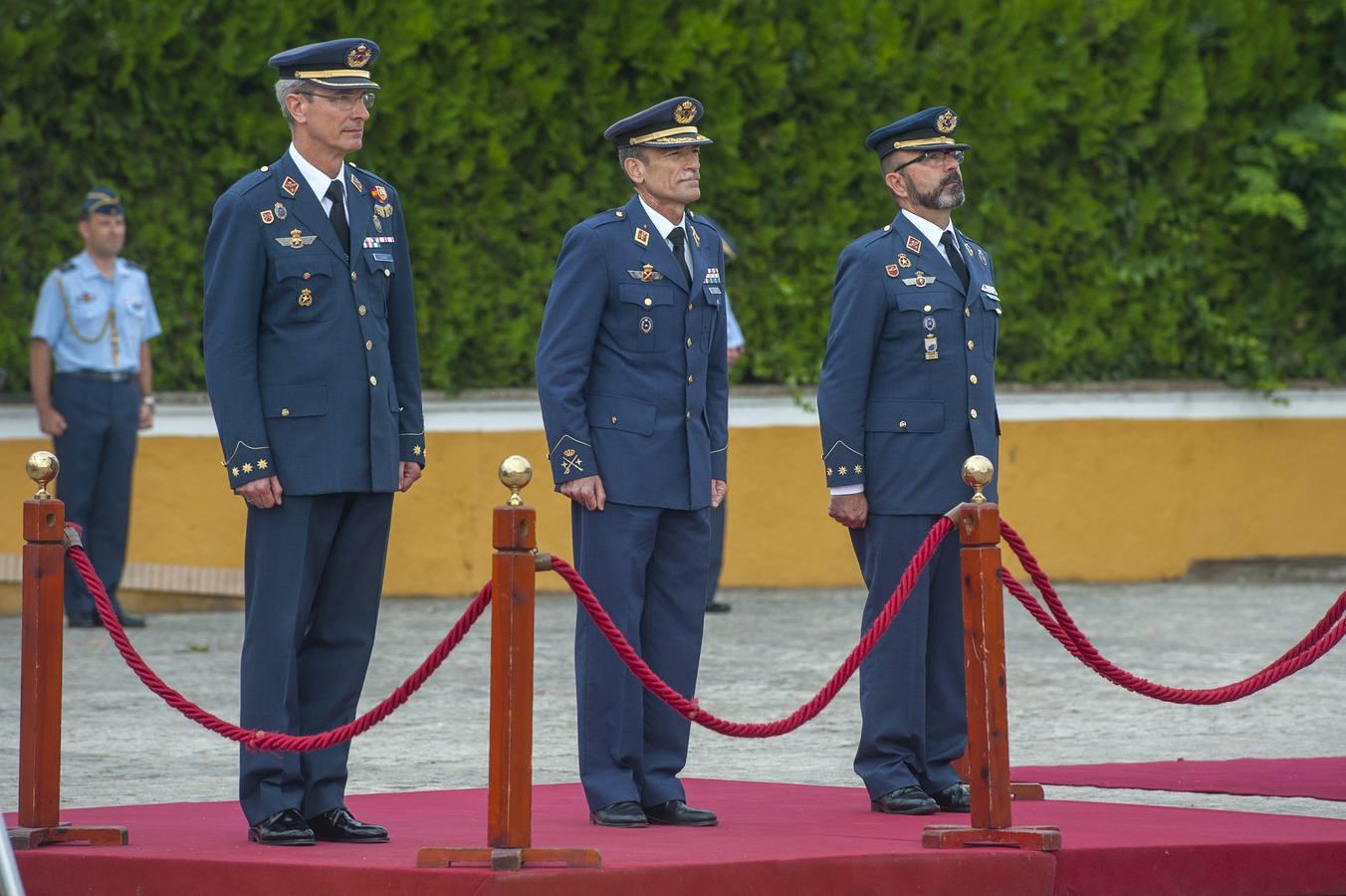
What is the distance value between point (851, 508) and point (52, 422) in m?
5.94

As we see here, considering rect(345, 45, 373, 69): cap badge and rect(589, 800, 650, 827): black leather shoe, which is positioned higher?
rect(345, 45, 373, 69): cap badge

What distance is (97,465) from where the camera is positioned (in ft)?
37.7

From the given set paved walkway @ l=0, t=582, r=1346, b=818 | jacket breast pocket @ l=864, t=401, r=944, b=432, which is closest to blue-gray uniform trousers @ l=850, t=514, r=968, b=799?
jacket breast pocket @ l=864, t=401, r=944, b=432

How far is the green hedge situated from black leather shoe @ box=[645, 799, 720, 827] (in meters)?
6.70

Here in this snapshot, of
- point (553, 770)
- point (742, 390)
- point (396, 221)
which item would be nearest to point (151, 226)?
point (742, 390)

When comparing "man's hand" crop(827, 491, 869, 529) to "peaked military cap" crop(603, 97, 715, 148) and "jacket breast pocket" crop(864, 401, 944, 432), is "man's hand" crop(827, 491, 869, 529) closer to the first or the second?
"jacket breast pocket" crop(864, 401, 944, 432)

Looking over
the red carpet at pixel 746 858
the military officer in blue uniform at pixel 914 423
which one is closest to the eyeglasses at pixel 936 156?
the military officer in blue uniform at pixel 914 423

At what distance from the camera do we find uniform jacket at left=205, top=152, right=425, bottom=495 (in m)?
5.82

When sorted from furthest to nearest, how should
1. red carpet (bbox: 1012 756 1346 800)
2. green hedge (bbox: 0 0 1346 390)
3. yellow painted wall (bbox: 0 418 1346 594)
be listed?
yellow painted wall (bbox: 0 418 1346 594)
green hedge (bbox: 0 0 1346 390)
red carpet (bbox: 1012 756 1346 800)

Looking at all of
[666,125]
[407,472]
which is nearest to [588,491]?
[407,472]

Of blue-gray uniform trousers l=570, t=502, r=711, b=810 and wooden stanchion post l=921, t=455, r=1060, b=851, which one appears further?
blue-gray uniform trousers l=570, t=502, r=711, b=810

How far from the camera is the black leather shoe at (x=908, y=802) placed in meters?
6.38

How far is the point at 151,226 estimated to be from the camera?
1221cm

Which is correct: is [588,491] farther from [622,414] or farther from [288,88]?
[288,88]
